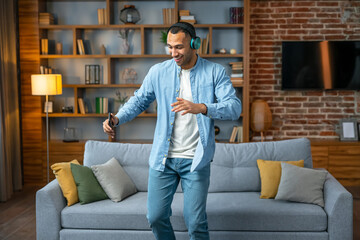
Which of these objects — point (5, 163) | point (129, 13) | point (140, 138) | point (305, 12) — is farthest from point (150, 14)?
point (5, 163)

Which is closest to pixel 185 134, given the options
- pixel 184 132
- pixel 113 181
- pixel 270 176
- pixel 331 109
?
pixel 184 132

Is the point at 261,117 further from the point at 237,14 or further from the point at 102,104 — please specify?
the point at 102,104

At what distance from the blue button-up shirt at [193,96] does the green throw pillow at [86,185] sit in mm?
948

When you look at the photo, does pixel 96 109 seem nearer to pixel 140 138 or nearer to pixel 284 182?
pixel 140 138

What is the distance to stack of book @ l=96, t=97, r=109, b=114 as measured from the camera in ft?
19.1

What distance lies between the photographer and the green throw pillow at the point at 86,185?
3361 mm

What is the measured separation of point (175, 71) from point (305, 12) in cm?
386

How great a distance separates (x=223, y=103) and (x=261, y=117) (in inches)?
136

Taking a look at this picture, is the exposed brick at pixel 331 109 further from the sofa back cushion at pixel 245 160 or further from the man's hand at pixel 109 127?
the man's hand at pixel 109 127

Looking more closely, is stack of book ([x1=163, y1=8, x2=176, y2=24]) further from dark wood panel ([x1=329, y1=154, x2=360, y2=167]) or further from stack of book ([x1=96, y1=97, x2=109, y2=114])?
dark wood panel ([x1=329, y1=154, x2=360, y2=167])

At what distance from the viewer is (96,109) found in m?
5.84

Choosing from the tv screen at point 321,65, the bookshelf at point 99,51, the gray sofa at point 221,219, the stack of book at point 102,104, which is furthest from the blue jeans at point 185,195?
the tv screen at point 321,65

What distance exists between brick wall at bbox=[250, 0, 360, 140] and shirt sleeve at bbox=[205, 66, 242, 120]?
11.6 ft

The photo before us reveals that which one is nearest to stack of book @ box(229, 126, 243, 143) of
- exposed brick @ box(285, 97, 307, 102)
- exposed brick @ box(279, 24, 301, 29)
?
exposed brick @ box(285, 97, 307, 102)
